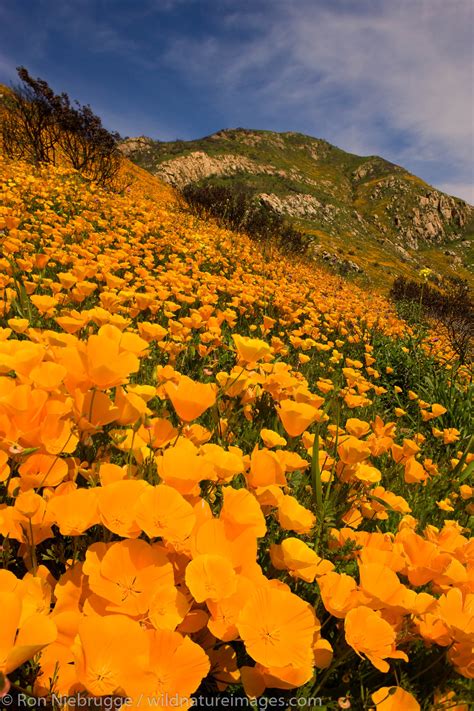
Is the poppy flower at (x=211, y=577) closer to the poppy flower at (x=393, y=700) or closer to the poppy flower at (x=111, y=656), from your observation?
the poppy flower at (x=111, y=656)

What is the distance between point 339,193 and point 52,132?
Result: 73062mm

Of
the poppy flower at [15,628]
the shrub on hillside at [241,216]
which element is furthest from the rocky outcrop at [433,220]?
the poppy flower at [15,628]

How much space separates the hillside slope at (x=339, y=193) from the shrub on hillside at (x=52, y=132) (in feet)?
36.3

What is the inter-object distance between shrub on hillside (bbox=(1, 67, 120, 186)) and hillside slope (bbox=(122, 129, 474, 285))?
11054 mm

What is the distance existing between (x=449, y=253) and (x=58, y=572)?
94.4 m

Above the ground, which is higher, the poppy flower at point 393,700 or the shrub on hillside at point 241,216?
the shrub on hillside at point 241,216

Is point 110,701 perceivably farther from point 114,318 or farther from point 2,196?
point 2,196

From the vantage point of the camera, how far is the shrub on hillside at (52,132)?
43.5 ft

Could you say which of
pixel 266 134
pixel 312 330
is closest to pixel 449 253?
pixel 266 134

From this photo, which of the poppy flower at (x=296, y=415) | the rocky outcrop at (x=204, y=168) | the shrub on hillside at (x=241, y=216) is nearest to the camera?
the poppy flower at (x=296, y=415)

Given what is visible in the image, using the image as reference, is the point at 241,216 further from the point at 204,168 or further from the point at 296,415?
the point at 204,168

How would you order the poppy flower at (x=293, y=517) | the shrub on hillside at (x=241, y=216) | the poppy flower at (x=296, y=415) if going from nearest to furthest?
1. the poppy flower at (x=293, y=517)
2. the poppy flower at (x=296, y=415)
3. the shrub on hillside at (x=241, y=216)

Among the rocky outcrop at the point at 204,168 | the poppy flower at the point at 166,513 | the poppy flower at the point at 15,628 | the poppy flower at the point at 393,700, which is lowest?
the poppy flower at the point at 393,700

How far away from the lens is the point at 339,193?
256 feet
